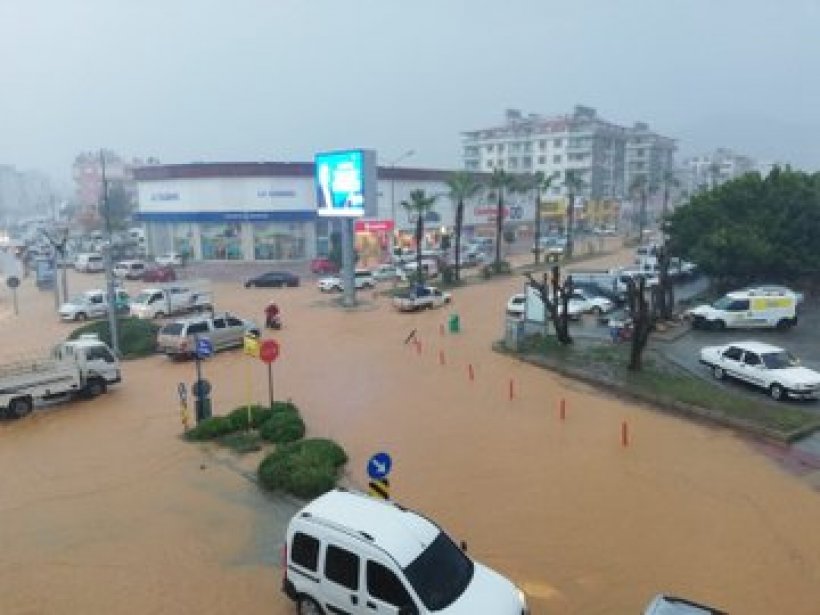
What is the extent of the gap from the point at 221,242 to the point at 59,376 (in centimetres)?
5006

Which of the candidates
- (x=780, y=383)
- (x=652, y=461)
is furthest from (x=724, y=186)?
(x=652, y=461)

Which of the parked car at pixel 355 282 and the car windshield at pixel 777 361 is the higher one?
the car windshield at pixel 777 361

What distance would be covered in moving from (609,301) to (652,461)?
21.9 m

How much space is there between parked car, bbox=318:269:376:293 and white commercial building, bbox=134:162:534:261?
17.7m

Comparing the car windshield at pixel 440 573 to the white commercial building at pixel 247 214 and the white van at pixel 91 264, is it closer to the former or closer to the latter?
the white commercial building at pixel 247 214

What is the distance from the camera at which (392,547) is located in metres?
9.20

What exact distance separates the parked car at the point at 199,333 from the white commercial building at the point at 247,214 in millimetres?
37907

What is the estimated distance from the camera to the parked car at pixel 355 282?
4838 cm

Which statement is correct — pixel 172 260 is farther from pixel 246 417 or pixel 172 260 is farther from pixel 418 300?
pixel 246 417

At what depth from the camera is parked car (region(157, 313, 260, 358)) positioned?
28375 mm

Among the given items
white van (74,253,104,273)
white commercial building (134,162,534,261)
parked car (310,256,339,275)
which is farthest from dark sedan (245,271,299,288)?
white van (74,253,104,273)

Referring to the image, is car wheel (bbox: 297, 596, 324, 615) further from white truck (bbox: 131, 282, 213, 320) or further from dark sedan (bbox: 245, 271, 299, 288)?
dark sedan (bbox: 245, 271, 299, 288)

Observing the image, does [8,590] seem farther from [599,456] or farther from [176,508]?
[599,456]

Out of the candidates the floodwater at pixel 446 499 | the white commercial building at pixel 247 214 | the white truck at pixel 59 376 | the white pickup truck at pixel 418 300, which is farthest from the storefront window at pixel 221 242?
the white truck at pixel 59 376
